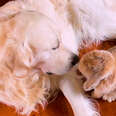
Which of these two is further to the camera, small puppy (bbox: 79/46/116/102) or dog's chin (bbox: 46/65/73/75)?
dog's chin (bbox: 46/65/73/75)

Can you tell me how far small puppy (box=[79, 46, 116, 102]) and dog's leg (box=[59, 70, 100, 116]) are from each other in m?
0.06

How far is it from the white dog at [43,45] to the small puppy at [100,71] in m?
0.09

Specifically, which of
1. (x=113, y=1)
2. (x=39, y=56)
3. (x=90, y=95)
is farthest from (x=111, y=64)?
(x=113, y=1)

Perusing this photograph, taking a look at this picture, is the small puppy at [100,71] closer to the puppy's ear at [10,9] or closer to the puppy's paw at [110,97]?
the puppy's paw at [110,97]

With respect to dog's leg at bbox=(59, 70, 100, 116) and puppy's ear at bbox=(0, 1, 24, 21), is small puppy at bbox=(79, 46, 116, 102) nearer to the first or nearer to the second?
dog's leg at bbox=(59, 70, 100, 116)

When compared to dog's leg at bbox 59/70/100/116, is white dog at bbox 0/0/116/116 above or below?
above

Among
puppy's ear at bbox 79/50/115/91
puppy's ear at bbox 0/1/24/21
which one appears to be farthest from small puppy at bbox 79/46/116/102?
puppy's ear at bbox 0/1/24/21

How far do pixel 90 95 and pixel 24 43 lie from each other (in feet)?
1.27

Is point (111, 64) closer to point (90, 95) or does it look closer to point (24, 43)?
point (90, 95)

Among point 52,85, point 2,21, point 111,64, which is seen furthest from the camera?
point 52,85

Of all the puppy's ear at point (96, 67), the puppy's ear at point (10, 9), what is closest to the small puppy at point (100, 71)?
the puppy's ear at point (96, 67)

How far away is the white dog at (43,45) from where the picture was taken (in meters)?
1.24

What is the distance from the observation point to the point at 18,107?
52.7 inches

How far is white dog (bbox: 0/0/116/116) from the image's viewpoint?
1.24 meters
